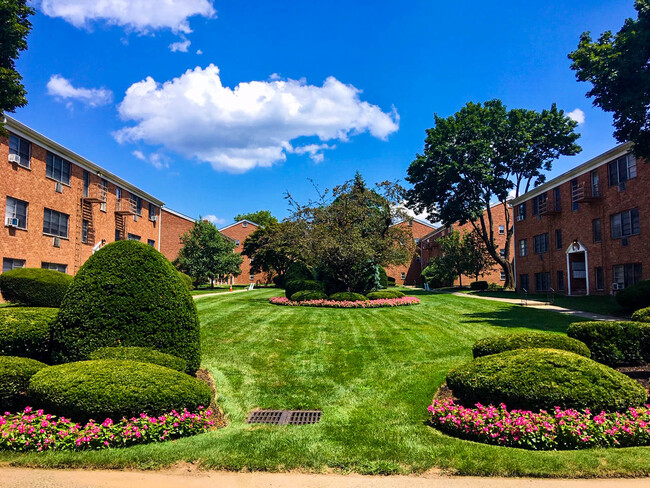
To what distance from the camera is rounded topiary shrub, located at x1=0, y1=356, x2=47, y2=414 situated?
5.60 m

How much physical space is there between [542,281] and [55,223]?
33237mm

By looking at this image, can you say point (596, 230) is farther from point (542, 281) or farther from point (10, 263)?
point (10, 263)

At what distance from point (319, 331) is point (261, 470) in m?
8.62

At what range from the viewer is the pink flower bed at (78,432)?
4.78 metres

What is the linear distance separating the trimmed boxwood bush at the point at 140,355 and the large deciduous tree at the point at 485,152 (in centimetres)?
3272

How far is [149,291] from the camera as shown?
7051mm

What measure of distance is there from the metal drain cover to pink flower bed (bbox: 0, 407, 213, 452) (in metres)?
1.22

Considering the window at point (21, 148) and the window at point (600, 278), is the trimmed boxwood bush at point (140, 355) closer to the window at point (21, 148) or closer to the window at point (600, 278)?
the window at point (21, 148)

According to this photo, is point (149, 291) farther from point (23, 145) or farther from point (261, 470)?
point (23, 145)

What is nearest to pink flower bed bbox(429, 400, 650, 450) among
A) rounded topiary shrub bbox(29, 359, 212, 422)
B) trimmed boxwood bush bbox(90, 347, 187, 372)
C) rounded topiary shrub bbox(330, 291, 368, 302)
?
rounded topiary shrub bbox(29, 359, 212, 422)

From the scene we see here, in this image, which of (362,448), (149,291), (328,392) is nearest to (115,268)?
(149,291)

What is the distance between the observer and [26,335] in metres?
6.77

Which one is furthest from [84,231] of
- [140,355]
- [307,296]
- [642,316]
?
[642,316]

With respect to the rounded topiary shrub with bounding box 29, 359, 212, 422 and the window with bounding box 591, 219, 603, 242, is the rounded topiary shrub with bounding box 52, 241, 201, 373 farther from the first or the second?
the window with bounding box 591, 219, 603, 242
